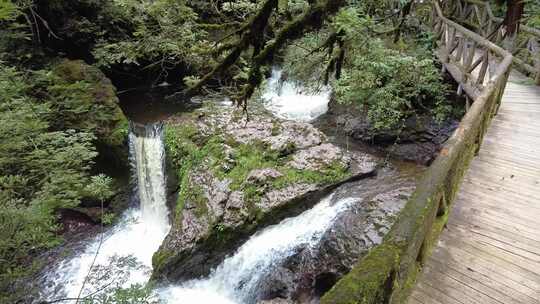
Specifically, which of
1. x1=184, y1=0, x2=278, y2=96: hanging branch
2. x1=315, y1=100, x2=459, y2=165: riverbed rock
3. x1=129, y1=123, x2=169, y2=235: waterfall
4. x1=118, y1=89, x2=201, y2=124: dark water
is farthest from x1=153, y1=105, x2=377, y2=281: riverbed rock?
x1=184, y1=0, x2=278, y2=96: hanging branch

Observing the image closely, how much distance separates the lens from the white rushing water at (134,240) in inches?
316

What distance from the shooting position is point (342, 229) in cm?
717

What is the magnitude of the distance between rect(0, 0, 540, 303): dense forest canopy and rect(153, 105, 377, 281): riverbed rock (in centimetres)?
162

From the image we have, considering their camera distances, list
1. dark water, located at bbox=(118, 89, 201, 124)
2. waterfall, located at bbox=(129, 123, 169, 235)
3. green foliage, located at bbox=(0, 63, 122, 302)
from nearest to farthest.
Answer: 1. green foliage, located at bbox=(0, 63, 122, 302)
2. waterfall, located at bbox=(129, 123, 169, 235)
3. dark water, located at bbox=(118, 89, 201, 124)

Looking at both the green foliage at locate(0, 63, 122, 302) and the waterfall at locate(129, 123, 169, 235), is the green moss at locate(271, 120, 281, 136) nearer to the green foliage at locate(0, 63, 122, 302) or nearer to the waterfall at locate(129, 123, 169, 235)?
the waterfall at locate(129, 123, 169, 235)

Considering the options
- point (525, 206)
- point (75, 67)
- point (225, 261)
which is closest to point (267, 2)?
point (525, 206)

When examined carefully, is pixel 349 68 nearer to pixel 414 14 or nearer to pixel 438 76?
pixel 438 76

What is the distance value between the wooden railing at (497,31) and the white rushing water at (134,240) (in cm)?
1069

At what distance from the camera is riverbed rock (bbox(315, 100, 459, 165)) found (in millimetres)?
10195

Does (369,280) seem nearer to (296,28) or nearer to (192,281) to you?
(296,28)

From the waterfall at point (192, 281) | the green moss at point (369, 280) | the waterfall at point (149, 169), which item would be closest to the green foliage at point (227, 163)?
the waterfall at point (149, 169)

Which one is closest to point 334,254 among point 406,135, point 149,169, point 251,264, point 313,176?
point 251,264

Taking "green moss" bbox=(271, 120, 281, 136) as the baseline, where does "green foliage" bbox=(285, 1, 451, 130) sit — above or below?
above

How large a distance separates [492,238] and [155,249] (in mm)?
7968
